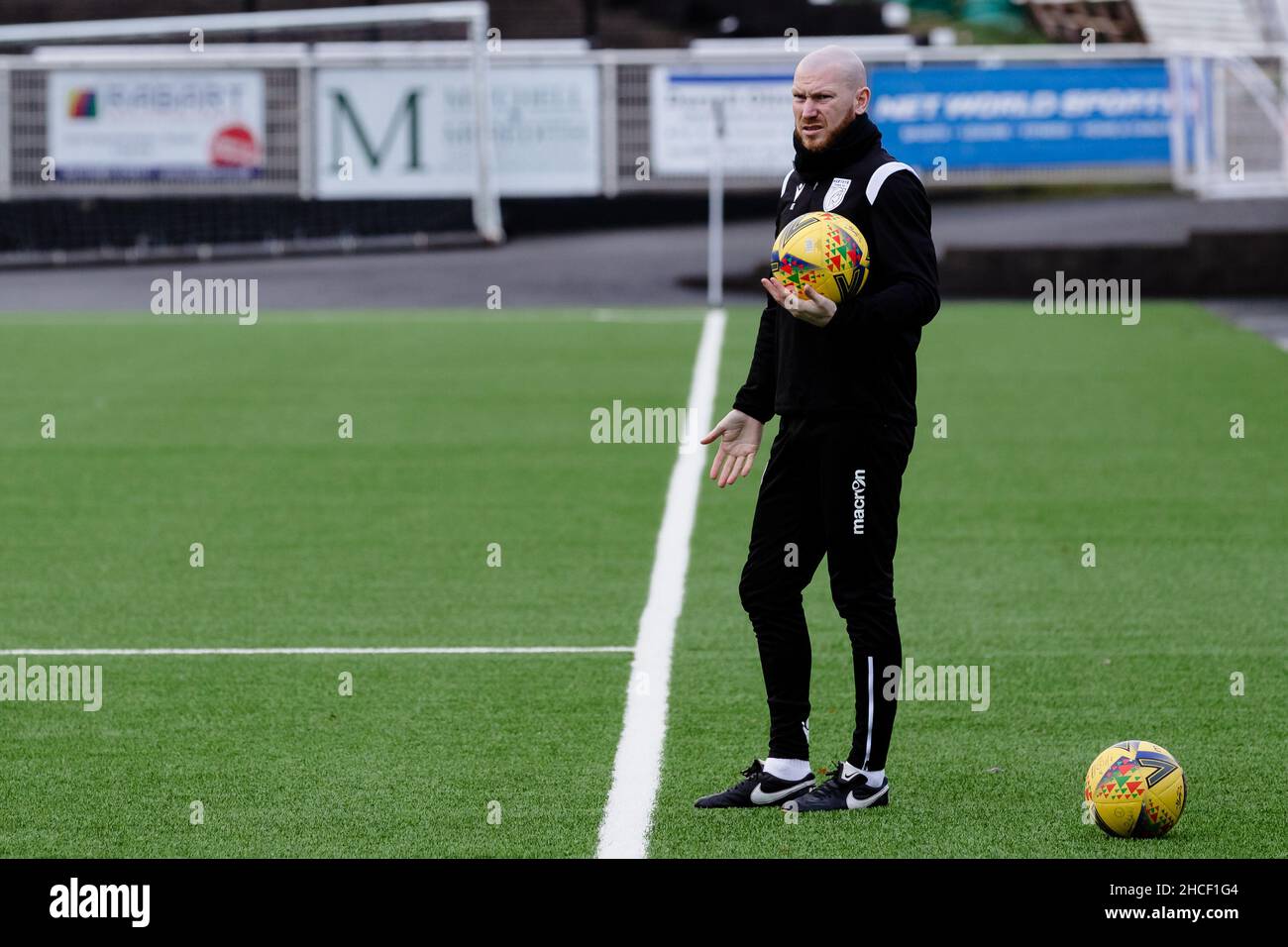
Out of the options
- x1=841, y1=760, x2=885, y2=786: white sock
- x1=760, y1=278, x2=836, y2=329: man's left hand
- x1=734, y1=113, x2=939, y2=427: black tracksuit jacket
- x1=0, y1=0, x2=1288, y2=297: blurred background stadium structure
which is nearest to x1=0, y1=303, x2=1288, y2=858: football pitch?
x1=841, y1=760, x2=885, y2=786: white sock

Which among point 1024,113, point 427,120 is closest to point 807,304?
point 1024,113

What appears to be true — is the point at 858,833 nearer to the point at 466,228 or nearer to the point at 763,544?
the point at 763,544

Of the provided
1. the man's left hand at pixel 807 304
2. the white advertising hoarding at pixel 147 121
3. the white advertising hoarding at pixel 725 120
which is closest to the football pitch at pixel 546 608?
the man's left hand at pixel 807 304

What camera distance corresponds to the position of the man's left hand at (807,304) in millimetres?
5672

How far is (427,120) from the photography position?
27891 millimetres

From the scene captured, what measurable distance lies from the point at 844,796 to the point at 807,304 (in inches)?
62.0

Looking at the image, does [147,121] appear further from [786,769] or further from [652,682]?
[786,769]

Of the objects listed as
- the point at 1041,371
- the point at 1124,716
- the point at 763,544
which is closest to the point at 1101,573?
the point at 1124,716

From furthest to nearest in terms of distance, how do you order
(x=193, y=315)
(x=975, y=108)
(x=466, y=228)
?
(x=466, y=228), (x=975, y=108), (x=193, y=315)

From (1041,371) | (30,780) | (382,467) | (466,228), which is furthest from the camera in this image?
(466,228)

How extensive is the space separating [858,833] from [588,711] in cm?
171

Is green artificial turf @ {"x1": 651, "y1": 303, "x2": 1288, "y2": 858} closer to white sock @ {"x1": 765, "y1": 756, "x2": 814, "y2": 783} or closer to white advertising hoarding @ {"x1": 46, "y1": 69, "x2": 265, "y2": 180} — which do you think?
white sock @ {"x1": 765, "y1": 756, "x2": 814, "y2": 783}

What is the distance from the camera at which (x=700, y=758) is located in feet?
22.3

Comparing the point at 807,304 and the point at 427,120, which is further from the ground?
the point at 427,120
